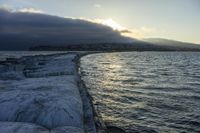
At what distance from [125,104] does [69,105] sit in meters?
9.37

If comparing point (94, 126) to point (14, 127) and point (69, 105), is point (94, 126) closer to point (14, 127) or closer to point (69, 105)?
point (69, 105)

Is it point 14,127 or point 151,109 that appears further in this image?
point 151,109

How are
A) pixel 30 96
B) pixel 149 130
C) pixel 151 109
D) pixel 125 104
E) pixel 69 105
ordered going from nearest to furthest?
1. pixel 69 105
2. pixel 30 96
3. pixel 149 130
4. pixel 151 109
5. pixel 125 104

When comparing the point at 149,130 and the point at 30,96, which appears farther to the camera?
the point at 149,130

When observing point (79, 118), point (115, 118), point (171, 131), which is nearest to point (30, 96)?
point (79, 118)

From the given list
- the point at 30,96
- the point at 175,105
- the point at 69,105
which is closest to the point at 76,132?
the point at 69,105

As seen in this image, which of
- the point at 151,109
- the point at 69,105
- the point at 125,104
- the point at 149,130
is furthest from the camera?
the point at 125,104

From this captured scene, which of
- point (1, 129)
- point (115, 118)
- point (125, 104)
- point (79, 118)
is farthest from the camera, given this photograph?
point (125, 104)

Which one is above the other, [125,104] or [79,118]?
[79,118]

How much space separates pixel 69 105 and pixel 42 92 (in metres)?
2.95

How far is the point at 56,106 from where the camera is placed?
14.3m

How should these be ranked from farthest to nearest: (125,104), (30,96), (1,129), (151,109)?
(125,104), (151,109), (30,96), (1,129)

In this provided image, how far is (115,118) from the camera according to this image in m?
19.3

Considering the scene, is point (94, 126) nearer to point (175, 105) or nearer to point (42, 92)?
point (42, 92)
